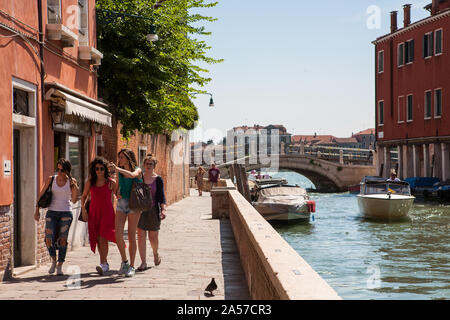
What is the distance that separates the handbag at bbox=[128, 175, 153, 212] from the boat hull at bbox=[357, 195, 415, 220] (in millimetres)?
18574

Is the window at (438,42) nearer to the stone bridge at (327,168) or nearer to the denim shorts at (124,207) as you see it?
the stone bridge at (327,168)

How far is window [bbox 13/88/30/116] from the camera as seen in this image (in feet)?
25.1

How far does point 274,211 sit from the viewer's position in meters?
23.5

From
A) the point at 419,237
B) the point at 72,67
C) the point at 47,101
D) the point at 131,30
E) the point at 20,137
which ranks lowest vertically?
the point at 419,237

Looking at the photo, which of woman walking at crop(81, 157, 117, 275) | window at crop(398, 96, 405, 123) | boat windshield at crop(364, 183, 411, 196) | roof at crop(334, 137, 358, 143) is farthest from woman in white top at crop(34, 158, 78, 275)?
roof at crop(334, 137, 358, 143)

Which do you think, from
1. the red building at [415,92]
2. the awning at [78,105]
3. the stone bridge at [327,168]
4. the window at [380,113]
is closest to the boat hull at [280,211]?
the red building at [415,92]

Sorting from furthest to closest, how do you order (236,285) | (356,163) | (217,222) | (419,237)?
(356,163) < (419,237) < (217,222) < (236,285)

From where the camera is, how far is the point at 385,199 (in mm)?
24547

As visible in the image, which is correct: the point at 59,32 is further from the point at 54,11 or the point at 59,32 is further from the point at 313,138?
the point at 313,138

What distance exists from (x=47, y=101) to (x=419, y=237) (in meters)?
15.1
